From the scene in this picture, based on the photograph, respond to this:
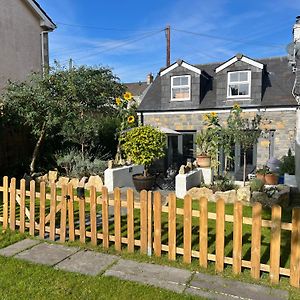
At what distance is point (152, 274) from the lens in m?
4.08

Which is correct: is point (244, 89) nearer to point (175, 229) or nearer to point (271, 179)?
point (271, 179)

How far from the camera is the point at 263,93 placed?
44.8ft

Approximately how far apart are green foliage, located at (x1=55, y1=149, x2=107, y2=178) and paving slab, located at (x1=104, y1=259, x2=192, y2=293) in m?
6.61

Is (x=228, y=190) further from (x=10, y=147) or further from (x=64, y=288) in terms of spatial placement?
(x=10, y=147)

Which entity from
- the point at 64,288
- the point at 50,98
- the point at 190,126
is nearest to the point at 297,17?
the point at 190,126

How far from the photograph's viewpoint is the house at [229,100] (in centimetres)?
1305

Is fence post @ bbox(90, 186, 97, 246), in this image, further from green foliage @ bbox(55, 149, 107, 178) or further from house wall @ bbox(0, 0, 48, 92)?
house wall @ bbox(0, 0, 48, 92)

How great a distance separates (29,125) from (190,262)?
9.45m

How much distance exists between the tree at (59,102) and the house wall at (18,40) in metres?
3.91

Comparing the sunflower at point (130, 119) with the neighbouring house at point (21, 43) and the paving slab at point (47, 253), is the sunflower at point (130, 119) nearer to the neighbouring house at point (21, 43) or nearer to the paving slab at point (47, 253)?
the neighbouring house at point (21, 43)

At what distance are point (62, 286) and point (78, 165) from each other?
7.31m

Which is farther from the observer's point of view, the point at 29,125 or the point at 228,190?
the point at 29,125

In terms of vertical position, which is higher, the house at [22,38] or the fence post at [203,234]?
the house at [22,38]

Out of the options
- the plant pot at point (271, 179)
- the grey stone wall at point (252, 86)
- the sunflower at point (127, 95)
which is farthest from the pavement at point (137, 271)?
the grey stone wall at point (252, 86)
